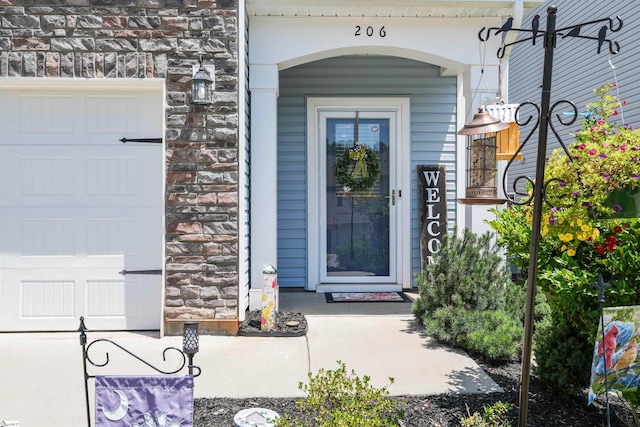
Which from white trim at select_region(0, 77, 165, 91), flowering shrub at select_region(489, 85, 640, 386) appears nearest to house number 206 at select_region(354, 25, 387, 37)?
white trim at select_region(0, 77, 165, 91)

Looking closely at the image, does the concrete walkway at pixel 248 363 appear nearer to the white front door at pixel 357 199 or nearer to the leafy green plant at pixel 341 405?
the leafy green plant at pixel 341 405

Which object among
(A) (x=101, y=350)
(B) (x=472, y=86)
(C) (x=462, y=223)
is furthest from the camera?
(C) (x=462, y=223)

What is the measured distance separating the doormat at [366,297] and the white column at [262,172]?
108 cm

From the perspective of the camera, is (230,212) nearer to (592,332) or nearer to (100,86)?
(100,86)

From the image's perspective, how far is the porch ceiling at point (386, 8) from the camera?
12.7 ft

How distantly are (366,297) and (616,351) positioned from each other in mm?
3140

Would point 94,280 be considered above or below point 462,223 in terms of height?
below

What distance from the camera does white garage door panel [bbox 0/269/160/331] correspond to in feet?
12.5

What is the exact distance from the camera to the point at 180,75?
3.66m

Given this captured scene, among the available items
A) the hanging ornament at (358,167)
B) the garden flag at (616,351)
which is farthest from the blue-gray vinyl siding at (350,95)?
the garden flag at (616,351)

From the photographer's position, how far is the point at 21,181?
378cm

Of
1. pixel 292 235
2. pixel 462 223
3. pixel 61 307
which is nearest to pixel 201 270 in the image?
pixel 61 307

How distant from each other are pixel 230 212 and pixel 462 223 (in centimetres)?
274

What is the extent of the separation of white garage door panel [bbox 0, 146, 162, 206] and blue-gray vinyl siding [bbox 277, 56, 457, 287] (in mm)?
1884
